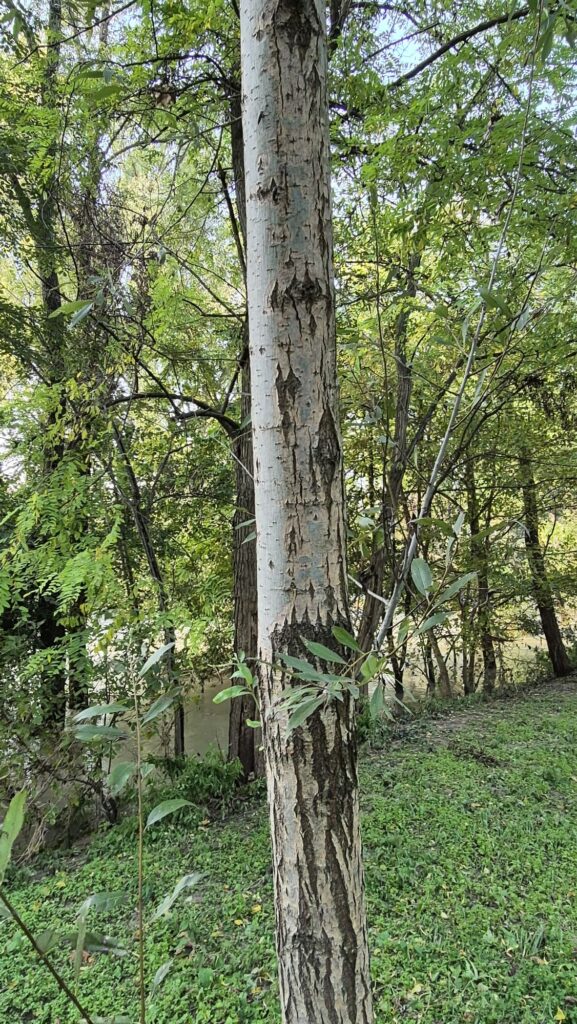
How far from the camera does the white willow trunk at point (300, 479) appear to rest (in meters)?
0.63

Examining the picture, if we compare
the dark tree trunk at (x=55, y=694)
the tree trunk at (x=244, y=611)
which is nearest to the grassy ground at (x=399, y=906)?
the tree trunk at (x=244, y=611)

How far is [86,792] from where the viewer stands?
2.67 meters

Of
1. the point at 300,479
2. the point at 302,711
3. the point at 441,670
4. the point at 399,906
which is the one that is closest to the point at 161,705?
the point at 302,711

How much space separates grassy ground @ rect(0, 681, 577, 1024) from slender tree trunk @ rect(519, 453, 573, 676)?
7.66ft

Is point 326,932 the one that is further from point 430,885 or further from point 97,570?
point 97,570

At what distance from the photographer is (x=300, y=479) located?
64 centimetres

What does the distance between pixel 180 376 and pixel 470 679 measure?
171 inches

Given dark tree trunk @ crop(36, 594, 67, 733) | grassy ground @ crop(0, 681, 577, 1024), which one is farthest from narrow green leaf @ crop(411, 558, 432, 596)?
dark tree trunk @ crop(36, 594, 67, 733)

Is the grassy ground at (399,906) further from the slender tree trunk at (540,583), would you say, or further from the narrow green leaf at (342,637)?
the slender tree trunk at (540,583)

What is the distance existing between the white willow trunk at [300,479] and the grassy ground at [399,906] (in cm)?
102

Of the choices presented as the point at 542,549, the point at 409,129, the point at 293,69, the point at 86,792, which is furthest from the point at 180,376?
the point at 542,549

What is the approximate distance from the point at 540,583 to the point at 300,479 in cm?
489

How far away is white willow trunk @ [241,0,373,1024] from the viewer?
63cm

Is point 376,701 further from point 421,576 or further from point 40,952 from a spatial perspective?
point 40,952
